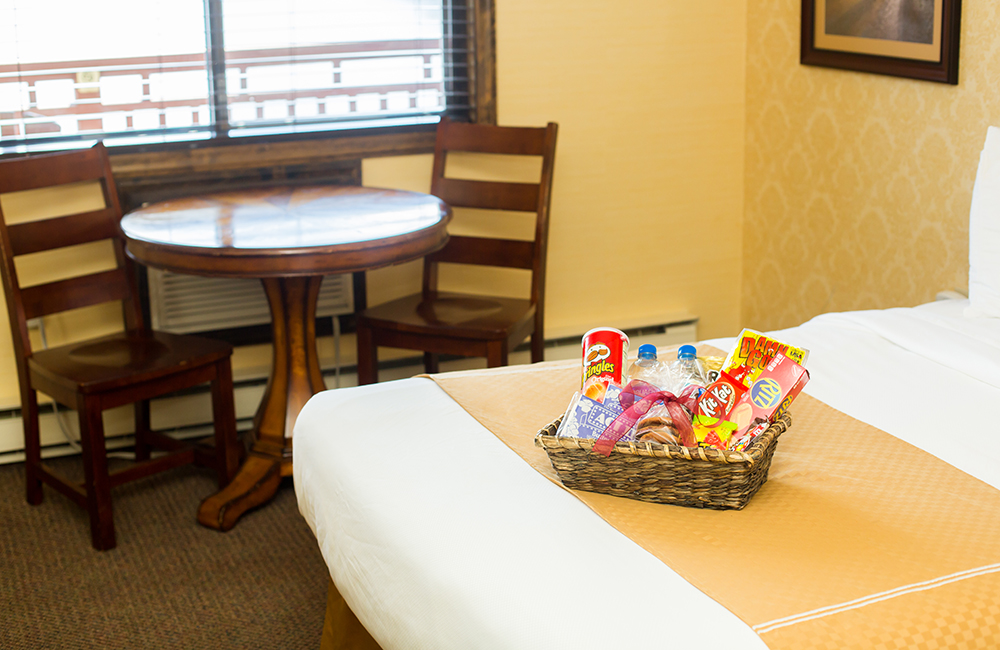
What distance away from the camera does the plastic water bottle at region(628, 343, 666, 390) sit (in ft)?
5.05

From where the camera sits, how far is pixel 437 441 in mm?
1633

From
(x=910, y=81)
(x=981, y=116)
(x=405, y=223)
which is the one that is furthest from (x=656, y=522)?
(x=910, y=81)

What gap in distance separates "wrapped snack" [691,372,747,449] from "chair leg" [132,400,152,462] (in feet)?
7.21

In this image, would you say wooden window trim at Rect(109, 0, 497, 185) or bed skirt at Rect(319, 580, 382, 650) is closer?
bed skirt at Rect(319, 580, 382, 650)

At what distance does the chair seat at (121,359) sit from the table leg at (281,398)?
7.0 inches

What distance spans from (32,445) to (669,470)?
2176mm

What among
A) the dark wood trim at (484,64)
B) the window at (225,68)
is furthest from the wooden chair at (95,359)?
the dark wood trim at (484,64)

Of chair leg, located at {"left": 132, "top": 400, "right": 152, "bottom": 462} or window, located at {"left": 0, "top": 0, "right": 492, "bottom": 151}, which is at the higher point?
window, located at {"left": 0, "top": 0, "right": 492, "bottom": 151}

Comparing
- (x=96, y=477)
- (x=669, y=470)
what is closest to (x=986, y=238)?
(x=669, y=470)

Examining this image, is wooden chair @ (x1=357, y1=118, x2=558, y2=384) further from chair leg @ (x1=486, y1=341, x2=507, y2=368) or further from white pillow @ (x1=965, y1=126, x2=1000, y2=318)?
white pillow @ (x1=965, y1=126, x2=1000, y2=318)

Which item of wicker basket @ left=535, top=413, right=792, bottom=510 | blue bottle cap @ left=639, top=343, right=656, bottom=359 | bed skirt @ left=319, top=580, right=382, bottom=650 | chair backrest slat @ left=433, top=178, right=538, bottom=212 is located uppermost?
chair backrest slat @ left=433, top=178, right=538, bottom=212

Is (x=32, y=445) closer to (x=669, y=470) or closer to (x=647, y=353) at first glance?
(x=647, y=353)

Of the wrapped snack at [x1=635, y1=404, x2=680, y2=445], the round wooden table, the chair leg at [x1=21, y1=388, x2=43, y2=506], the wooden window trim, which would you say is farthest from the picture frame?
the chair leg at [x1=21, y1=388, x2=43, y2=506]

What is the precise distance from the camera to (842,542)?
1.27 metres
